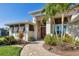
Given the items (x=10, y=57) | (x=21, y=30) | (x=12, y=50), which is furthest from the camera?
(x=21, y=30)

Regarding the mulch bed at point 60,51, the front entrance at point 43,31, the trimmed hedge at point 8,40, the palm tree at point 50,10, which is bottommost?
the mulch bed at point 60,51

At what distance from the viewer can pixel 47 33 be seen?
855 centimetres

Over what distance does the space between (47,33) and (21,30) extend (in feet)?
3.96

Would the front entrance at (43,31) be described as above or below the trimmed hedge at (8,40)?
above

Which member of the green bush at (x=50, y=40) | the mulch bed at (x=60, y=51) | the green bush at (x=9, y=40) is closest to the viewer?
the mulch bed at (x=60, y=51)

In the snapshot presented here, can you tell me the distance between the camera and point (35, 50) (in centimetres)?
805

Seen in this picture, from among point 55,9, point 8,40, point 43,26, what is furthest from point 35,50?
point 55,9

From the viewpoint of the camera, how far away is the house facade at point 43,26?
27.9 feet

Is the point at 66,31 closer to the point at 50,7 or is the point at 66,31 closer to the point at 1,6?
the point at 50,7

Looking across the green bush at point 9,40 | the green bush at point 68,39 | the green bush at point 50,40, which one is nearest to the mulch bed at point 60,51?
the green bush at point 50,40

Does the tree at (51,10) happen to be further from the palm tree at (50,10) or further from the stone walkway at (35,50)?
the stone walkway at (35,50)

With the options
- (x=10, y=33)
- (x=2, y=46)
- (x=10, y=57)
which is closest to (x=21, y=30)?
(x=10, y=33)

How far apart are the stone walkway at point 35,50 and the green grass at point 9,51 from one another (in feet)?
0.78

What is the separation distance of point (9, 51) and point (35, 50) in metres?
1.06
